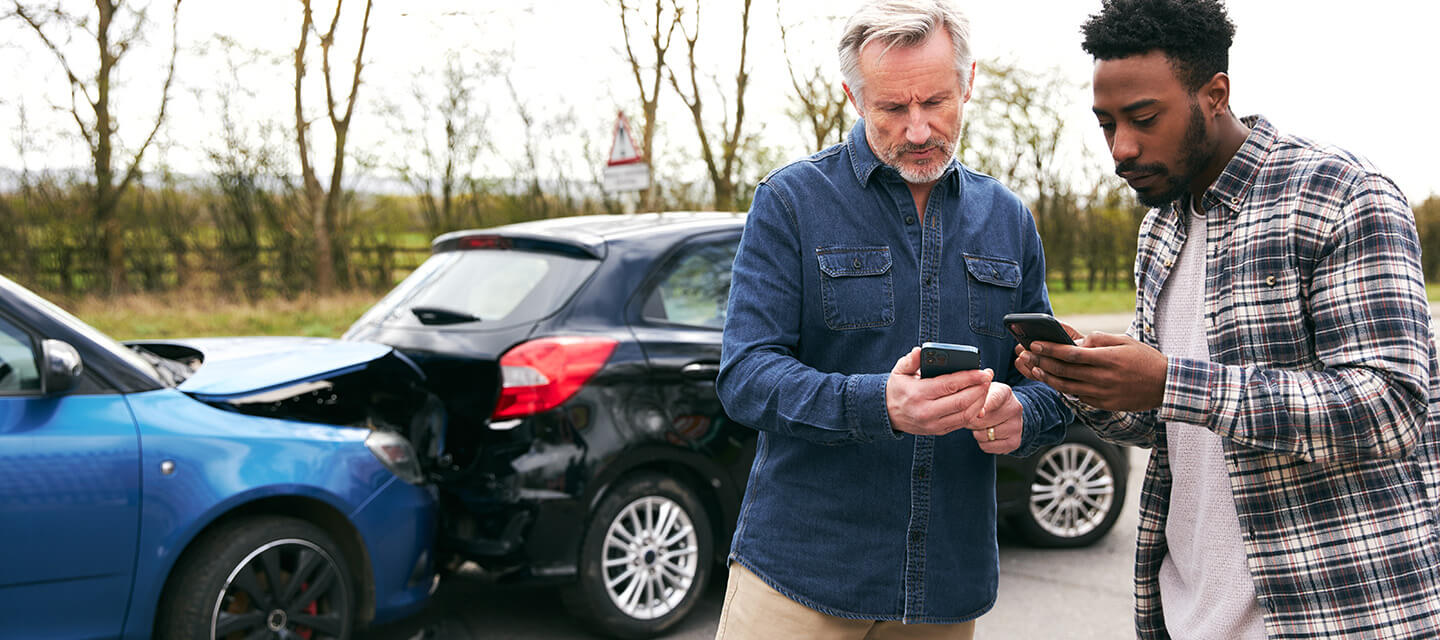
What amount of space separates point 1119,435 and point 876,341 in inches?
20.7

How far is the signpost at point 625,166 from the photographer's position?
9.40m

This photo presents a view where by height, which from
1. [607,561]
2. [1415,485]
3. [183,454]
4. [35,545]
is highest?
[1415,485]

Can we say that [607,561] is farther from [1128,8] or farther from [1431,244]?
[1431,244]

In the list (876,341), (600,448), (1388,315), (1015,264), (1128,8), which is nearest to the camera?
(1388,315)

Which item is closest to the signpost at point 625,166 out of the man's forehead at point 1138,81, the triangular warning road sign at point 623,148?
the triangular warning road sign at point 623,148

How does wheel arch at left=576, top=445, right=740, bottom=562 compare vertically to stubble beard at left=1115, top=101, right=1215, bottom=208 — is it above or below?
below

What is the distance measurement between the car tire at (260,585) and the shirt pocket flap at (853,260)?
2.32 meters

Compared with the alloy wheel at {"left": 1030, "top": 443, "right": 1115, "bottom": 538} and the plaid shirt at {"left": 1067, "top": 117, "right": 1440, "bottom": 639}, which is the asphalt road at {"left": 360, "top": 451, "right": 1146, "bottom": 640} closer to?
the alloy wheel at {"left": 1030, "top": 443, "right": 1115, "bottom": 538}

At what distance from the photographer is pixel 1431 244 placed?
90.3ft

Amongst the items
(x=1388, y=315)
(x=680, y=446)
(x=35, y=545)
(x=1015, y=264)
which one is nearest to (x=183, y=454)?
(x=35, y=545)

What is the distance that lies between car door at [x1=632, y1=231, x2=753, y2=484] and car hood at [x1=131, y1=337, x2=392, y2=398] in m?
1.02

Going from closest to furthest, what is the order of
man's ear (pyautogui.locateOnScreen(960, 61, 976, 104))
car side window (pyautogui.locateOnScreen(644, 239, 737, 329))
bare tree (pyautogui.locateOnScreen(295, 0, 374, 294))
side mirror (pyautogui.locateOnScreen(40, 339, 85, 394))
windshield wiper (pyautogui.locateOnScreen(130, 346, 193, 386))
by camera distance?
1. man's ear (pyautogui.locateOnScreen(960, 61, 976, 104))
2. side mirror (pyautogui.locateOnScreen(40, 339, 85, 394))
3. windshield wiper (pyautogui.locateOnScreen(130, 346, 193, 386))
4. car side window (pyautogui.locateOnScreen(644, 239, 737, 329))
5. bare tree (pyautogui.locateOnScreen(295, 0, 374, 294))

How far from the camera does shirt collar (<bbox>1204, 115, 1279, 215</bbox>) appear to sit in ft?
5.48

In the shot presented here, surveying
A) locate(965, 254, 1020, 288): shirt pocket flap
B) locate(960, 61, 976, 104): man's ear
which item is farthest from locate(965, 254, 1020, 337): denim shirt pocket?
locate(960, 61, 976, 104): man's ear
